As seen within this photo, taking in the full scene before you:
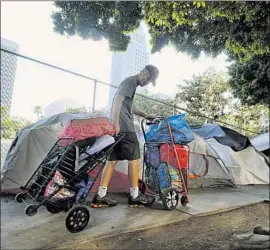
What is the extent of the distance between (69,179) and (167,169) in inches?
45.4

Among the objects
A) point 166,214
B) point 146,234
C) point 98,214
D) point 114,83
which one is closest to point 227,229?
point 166,214

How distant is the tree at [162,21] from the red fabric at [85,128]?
279 centimetres

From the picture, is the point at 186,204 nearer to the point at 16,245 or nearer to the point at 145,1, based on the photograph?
the point at 16,245

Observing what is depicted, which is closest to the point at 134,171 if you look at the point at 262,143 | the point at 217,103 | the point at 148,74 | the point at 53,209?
the point at 53,209

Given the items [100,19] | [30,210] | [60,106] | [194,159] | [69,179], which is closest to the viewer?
[30,210]

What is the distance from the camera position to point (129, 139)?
253 centimetres

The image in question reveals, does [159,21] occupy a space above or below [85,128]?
above

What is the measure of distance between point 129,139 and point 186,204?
1064 millimetres

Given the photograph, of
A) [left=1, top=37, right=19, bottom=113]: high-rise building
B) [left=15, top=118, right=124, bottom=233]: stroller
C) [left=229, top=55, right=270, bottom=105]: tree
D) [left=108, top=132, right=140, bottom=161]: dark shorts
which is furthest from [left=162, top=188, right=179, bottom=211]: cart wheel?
[left=229, top=55, right=270, bottom=105]: tree

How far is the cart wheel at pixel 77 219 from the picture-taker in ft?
5.86

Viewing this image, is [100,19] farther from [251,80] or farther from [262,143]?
[251,80]

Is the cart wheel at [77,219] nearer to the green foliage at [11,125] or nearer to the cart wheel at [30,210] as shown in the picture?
the cart wheel at [30,210]

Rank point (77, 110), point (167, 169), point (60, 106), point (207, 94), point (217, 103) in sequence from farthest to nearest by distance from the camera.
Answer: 1. point (207, 94)
2. point (217, 103)
3. point (77, 110)
4. point (60, 106)
5. point (167, 169)

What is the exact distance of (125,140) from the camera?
Answer: 2521 millimetres
